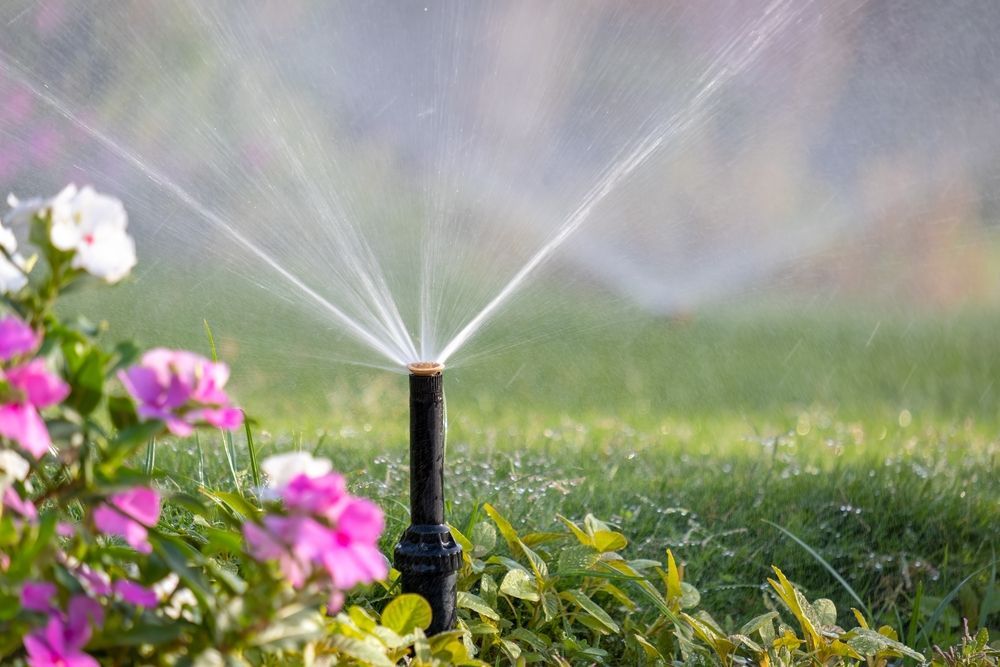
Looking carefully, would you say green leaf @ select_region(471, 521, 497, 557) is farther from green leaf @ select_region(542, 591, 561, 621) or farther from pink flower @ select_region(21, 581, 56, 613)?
pink flower @ select_region(21, 581, 56, 613)

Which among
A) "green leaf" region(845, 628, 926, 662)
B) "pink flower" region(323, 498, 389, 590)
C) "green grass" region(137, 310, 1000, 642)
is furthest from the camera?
"green grass" region(137, 310, 1000, 642)

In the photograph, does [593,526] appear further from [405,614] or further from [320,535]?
[320,535]

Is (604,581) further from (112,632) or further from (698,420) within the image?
(698,420)

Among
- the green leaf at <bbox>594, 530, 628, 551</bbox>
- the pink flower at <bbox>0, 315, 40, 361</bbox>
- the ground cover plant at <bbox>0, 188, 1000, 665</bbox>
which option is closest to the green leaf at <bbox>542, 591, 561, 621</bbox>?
the ground cover plant at <bbox>0, 188, 1000, 665</bbox>

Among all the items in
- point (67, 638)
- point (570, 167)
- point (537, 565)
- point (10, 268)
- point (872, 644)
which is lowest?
point (872, 644)

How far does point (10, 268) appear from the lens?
4.18 ft

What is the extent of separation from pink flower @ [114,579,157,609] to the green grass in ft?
0.58

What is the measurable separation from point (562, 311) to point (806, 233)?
1556 millimetres

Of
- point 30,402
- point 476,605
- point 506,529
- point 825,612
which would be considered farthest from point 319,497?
point 825,612

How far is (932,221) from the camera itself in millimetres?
6859

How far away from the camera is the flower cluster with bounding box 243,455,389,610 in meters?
1.06

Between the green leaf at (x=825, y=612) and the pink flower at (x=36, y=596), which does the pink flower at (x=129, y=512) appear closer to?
the pink flower at (x=36, y=596)

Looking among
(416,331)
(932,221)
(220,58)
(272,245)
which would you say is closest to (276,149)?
(272,245)

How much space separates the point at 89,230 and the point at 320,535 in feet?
1.37
